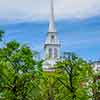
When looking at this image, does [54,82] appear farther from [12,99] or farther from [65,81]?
[12,99]

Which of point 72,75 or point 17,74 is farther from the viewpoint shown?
point 72,75

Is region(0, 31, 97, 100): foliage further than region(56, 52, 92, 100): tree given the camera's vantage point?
No

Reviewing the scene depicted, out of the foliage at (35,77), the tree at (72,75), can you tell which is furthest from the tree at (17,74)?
the tree at (72,75)

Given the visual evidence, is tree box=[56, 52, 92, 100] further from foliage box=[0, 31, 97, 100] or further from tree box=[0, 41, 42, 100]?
tree box=[0, 41, 42, 100]

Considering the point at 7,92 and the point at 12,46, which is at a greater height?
the point at 12,46

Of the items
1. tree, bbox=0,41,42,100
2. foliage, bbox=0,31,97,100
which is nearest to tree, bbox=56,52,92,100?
foliage, bbox=0,31,97,100

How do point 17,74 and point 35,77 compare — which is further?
point 35,77

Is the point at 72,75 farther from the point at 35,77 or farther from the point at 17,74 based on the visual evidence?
the point at 17,74

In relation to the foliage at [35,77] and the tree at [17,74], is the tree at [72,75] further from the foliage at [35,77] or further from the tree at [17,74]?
the tree at [17,74]

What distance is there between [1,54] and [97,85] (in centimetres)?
862

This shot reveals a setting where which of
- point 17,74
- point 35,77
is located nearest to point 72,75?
point 35,77

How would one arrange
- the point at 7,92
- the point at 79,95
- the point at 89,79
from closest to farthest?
the point at 7,92, the point at 79,95, the point at 89,79

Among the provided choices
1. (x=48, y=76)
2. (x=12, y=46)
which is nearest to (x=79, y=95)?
(x=48, y=76)

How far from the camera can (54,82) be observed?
42250 mm
